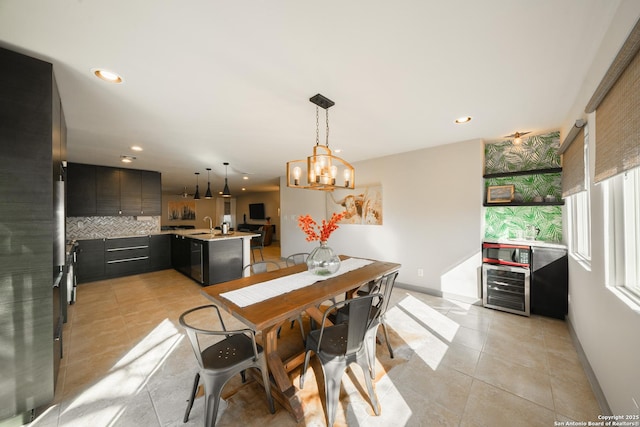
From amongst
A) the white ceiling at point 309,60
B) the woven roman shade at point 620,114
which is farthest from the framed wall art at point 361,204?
the woven roman shade at point 620,114

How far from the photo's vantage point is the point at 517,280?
3.09 m

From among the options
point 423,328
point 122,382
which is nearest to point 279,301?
point 122,382

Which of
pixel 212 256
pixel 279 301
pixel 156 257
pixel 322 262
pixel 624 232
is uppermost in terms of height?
pixel 624 232

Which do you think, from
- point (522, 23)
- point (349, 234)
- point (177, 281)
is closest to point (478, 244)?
point (349, 234)

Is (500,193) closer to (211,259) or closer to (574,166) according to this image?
(574,166)

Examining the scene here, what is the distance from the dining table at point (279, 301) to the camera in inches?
59.5

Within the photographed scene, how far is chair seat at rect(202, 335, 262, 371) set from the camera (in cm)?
146

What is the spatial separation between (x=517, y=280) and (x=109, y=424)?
4355 mm

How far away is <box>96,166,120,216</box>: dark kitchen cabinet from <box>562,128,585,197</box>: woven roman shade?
764cm

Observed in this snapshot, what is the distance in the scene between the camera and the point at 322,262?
2.29m

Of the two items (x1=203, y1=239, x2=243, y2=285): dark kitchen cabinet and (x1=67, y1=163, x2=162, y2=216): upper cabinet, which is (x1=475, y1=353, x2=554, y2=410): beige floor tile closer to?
(x1=203, y1=239, x2=243, y2=285): dark kitchen cabinet

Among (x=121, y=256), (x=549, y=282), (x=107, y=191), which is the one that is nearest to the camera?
(x=549, y=282)

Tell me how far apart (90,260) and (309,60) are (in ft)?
19.0

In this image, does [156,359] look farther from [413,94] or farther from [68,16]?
[413,94]
